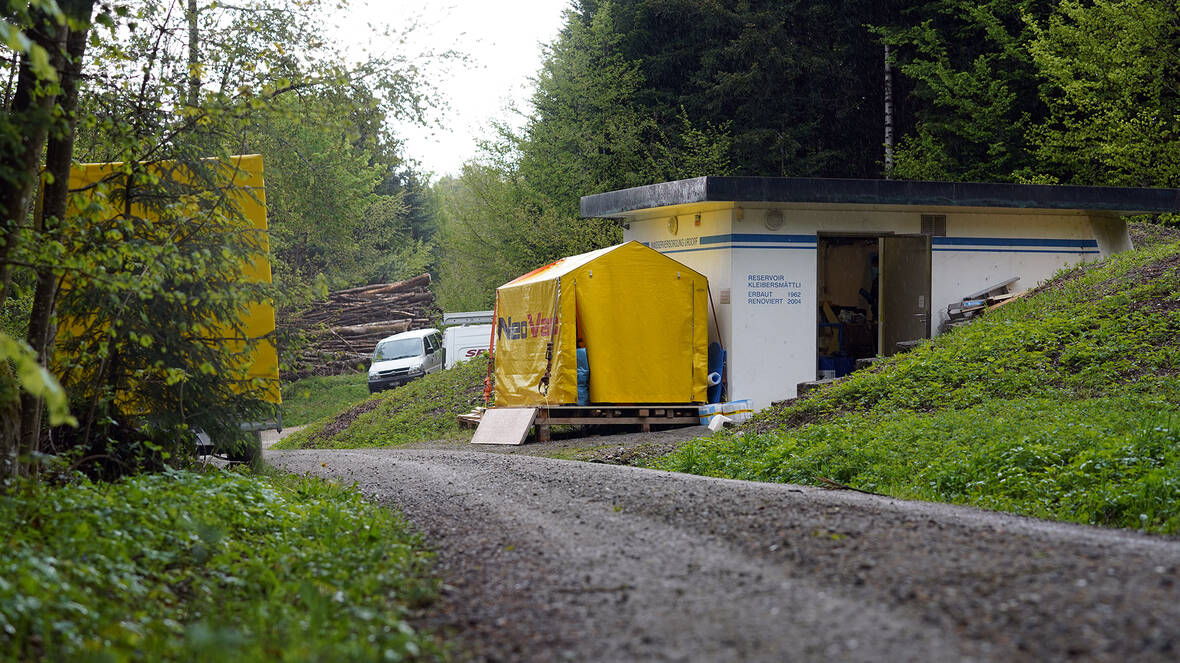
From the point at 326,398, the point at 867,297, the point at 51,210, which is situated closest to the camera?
the point at 51,210

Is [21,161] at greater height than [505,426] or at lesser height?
greater

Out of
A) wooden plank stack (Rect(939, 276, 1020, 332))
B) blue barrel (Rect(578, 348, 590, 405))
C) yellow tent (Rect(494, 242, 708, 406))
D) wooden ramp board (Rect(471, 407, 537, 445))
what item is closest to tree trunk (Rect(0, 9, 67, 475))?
wooden ramp board (Rect(471, 407, 537, 445))

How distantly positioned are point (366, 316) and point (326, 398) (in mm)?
8184

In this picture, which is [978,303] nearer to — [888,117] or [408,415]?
[408,415]

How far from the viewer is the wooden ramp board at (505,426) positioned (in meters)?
17.3

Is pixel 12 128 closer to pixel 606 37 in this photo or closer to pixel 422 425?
pixel 422 425

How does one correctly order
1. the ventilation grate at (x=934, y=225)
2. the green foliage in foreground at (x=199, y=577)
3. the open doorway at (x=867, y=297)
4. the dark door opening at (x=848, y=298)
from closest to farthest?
the green foliage in foreground at (x=199, y=577), the ventilation grate at (x=934, y=225), the open doorway at (x=867, y=297), the dark door opening at (x=848, y=298)

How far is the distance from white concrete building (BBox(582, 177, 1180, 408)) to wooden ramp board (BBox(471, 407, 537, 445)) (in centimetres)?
350

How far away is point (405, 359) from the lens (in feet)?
112

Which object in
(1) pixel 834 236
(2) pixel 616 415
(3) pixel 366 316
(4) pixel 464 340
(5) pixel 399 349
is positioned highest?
(1) pixel 834 236

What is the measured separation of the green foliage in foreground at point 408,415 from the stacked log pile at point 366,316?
47.8ft

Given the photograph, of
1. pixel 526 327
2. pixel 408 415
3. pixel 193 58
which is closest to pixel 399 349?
pixel 408 415

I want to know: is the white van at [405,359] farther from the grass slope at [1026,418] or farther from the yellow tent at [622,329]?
the grass slope at [1026,418]

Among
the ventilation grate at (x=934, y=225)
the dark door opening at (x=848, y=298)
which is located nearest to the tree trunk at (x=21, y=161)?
the ventilation grate at (x=934, y=225)
